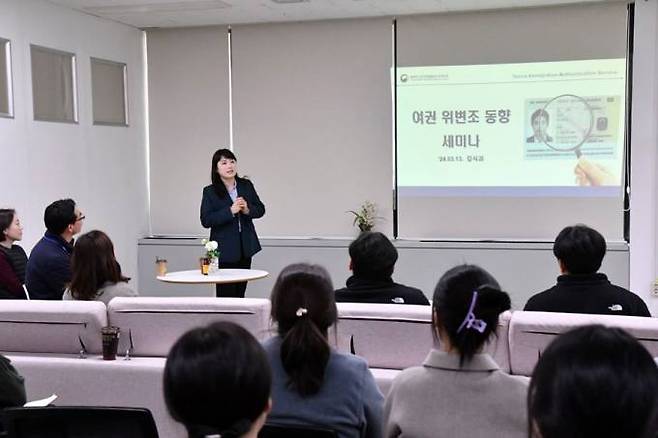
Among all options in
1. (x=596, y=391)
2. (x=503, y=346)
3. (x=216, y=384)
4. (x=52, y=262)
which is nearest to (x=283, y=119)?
(x=52, y=262)

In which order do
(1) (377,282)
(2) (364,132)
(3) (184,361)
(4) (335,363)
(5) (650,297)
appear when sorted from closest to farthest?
(3) (184,361)
(4) (335,363)
(1) (377,282)
(5) (650,297)
(2) (364,132)

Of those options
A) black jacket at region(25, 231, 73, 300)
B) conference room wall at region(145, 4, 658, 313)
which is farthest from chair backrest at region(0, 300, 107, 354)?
conference room wall at region(145, 4, 658, 313)

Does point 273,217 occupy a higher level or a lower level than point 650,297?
higher

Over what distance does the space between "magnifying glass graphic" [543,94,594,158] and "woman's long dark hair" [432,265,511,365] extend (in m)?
4.88

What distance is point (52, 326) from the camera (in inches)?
117

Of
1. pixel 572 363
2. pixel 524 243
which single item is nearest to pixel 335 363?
pixel 572 363

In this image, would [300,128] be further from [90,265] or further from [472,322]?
[472,322]

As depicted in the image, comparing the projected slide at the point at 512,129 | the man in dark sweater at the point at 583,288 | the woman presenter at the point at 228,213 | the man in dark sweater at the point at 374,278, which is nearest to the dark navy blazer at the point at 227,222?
the woman presenter at the point at 228,213

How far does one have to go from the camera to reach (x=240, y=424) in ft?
4.05

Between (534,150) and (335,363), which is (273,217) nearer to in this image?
(534,150)

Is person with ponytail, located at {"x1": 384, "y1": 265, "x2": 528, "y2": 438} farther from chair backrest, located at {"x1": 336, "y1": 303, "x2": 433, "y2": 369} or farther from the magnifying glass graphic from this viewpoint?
the magnifying glass graphic

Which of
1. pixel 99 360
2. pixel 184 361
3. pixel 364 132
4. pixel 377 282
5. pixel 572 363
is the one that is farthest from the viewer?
pixel 364 132

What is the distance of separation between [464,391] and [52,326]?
1.95 m

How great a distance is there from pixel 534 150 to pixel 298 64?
242 centimetres
